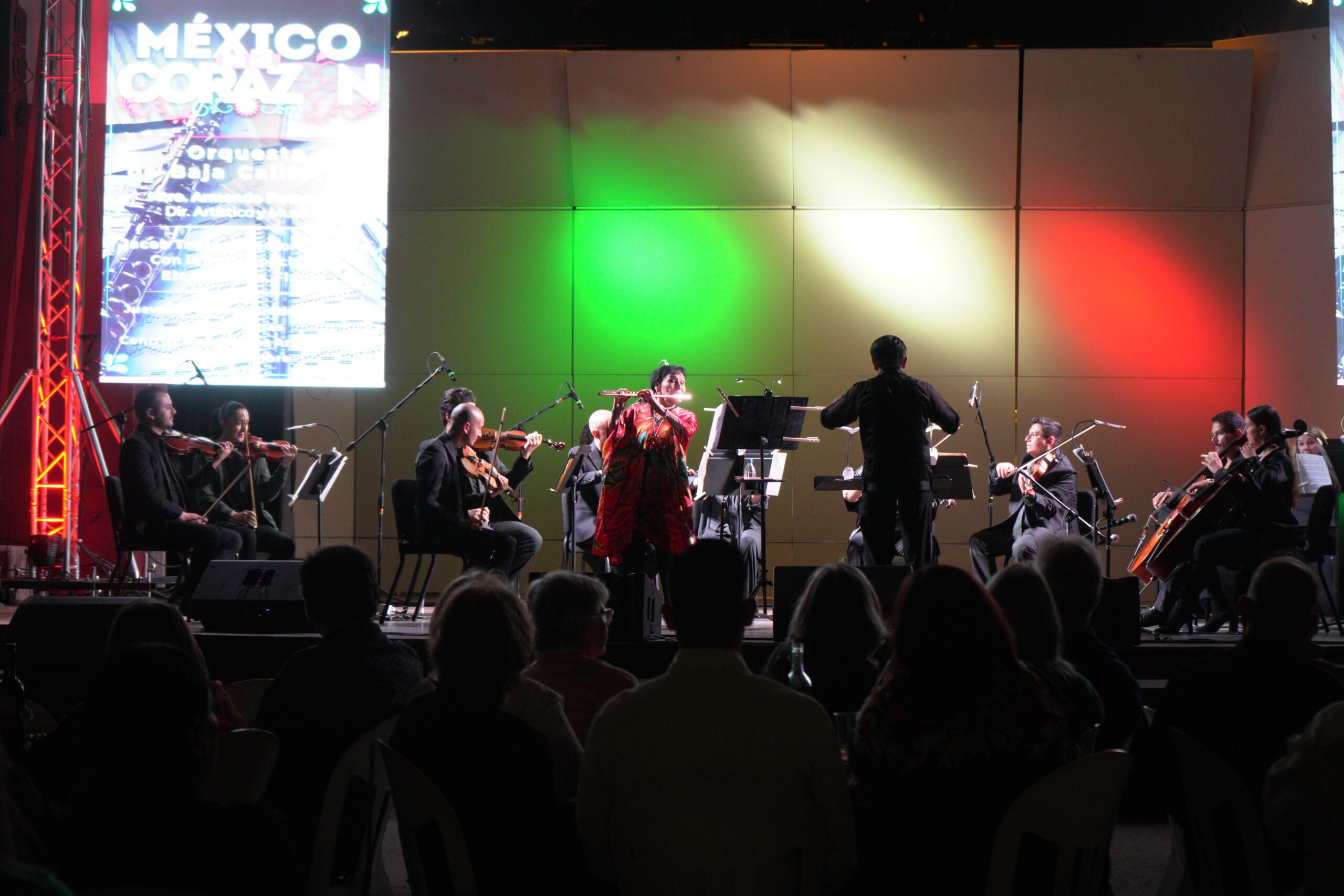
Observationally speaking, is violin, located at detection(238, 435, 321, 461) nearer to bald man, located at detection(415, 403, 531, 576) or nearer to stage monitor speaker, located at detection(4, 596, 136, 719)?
bald man, located at detection(415, 403, 531, 576)

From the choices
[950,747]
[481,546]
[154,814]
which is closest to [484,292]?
[481,546]

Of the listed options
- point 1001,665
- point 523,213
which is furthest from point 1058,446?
point 1001,665

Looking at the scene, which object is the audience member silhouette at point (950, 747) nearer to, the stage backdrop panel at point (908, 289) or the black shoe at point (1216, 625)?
the black shoe at point (1216, 625)

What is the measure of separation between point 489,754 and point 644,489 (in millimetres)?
3667

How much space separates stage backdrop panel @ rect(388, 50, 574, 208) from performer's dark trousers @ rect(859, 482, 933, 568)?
3.85 m

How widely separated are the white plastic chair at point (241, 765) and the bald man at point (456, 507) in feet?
11.3

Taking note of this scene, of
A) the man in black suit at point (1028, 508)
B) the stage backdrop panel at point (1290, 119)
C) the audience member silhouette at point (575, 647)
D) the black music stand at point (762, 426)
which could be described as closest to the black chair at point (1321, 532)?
the man in black suit at point (1028, 508)

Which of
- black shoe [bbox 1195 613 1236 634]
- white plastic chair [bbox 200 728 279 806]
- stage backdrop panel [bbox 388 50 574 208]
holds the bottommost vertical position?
black shoe [bbox 1195 613 1236 634]

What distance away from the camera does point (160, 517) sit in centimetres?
573

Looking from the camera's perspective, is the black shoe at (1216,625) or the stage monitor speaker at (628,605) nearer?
the stage monitor speaker at (628,605)

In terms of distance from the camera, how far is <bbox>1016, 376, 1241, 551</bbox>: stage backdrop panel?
7832 mm

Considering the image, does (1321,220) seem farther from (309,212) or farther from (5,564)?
(5,564)

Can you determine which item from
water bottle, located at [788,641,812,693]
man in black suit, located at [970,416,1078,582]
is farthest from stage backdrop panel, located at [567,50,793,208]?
water bottle, located at [788,641,812,693]

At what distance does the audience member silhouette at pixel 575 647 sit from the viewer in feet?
7.89
